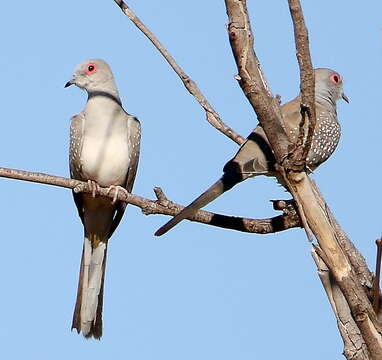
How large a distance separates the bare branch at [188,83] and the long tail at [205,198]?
1.83 ft

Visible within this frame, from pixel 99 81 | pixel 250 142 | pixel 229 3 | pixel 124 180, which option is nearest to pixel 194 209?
pixel 250 142

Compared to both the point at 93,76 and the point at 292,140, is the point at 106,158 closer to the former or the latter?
A: the point at 93,76

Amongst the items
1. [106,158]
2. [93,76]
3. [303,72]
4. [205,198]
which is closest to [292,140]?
[303,72]

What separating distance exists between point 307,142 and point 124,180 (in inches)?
147

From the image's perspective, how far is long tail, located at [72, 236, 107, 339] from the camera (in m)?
7.15

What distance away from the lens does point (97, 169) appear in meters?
7.15

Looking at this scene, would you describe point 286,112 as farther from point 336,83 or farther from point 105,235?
point 105,235

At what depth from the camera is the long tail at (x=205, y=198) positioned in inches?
185

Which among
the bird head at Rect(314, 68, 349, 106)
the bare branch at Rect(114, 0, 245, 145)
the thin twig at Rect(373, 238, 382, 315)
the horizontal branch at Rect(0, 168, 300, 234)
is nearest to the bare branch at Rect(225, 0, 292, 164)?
the thin twig at Rect(373, 238, 382, 315)

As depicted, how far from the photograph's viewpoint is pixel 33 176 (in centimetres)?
479

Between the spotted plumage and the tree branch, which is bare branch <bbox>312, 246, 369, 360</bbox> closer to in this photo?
the tree branch

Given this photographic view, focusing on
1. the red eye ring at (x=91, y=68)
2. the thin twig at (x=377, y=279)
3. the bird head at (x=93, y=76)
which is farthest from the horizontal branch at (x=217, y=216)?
the red eye ring at (x=91, y=68)

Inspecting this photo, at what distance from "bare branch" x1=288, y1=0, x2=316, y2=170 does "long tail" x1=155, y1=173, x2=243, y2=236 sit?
1051 mm

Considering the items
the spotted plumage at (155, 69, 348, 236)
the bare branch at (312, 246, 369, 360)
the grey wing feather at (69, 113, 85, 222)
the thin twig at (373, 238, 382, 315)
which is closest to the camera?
the thin twig at (373, 238, 382, 315)
